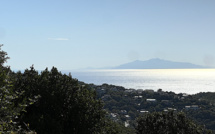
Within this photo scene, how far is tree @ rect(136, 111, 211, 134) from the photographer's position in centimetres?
2684

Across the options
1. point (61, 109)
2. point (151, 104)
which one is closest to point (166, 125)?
point (61, 109)

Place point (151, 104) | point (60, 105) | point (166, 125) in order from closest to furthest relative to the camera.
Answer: point (60, 105) < point (166, 125) < point (151, 104)

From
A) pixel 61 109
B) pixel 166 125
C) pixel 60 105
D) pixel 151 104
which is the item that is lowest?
pixel 151 104

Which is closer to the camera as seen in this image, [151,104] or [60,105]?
[60,105]

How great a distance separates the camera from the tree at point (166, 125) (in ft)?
88.1

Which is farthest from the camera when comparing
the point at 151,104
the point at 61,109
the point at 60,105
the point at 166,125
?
the point at 151,104

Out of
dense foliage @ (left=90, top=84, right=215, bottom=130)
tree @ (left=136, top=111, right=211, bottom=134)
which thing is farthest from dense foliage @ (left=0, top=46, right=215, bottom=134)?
dense foliage @ (left=90, top=84, right=215, bottom=130)

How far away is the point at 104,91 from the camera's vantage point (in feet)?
565

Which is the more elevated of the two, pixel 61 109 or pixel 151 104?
pixel 61 109

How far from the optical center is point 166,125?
2708 cm

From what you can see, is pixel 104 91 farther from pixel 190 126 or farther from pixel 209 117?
pixel 190 126

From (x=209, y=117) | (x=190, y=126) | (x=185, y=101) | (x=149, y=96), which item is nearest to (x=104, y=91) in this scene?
(x=149, y=96)

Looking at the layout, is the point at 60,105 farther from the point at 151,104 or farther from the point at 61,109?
the point at 151,104

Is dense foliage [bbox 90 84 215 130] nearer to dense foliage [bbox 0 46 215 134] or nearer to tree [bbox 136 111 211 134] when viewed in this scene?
tree [bbox 136 111 211 134]
